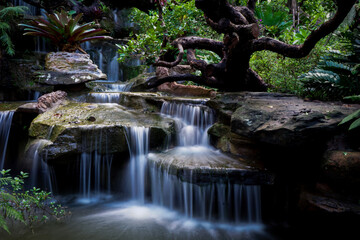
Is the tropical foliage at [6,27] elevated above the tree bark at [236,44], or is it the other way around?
the tropical foliage at [6,27]

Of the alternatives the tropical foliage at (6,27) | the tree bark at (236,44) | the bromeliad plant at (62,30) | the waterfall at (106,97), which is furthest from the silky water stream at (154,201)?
the tropical foliage at (6,27)

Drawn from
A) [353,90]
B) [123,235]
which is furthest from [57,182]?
[353,90]

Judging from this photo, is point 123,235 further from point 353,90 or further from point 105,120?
point 353,90

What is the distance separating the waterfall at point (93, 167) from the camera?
3.96 metres

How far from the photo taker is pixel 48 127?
4.07 metres

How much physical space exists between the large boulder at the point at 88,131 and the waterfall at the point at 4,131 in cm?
97

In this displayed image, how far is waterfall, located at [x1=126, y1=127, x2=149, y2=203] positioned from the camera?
411cm

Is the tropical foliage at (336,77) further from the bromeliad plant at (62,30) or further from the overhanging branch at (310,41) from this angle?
the bromeliad plant at (62,30)

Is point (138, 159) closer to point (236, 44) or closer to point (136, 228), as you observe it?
point (136, 228)

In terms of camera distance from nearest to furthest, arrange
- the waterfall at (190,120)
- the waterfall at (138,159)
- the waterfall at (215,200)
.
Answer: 1. the waterfall at (215,200)
2. the waterfall at (138,159)
3. the waterfall at (190,120)

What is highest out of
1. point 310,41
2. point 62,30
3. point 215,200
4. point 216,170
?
point 62,30

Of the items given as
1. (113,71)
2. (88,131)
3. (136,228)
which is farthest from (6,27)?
(136,228)

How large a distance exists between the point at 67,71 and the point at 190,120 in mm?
3903

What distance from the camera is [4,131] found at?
4.76 metres
